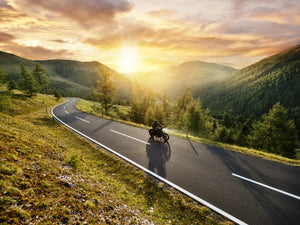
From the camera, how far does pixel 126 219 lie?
409 centimetres

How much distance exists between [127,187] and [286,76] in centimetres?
22207

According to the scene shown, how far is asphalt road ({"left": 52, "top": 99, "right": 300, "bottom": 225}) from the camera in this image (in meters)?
4.85

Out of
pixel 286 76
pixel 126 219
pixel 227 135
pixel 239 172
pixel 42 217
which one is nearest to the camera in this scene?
pixel 42 217

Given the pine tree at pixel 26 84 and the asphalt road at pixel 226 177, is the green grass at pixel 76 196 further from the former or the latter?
the pine tree at pixel 26 84

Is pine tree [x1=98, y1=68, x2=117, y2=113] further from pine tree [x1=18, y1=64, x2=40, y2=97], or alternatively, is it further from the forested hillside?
the forested hillside

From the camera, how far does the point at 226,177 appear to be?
6.69 meters

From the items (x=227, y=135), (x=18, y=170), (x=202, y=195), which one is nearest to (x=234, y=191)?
(x=202, y=195)

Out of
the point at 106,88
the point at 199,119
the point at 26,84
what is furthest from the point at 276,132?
the point at 26,84

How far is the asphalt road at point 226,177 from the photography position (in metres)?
4.85

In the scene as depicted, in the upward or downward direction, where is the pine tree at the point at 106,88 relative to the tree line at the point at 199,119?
upward

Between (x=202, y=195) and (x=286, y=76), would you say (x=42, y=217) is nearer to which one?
(x=202, y=195)

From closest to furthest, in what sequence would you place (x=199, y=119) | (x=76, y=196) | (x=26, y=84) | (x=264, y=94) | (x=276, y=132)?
(x=76, y=196) < (x=276, y=132) < (x=199, y=119) < (x=26, y=84) < (x=264, y=94)

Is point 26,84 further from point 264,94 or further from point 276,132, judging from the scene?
point 264,94

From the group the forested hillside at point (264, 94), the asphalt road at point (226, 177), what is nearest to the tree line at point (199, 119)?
the asphalt road at point (226, 177)
